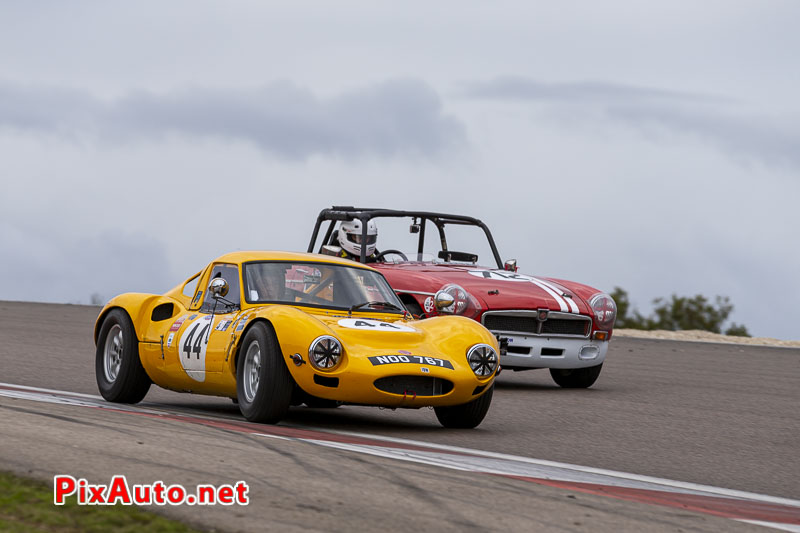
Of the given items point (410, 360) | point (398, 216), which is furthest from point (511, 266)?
point (410, 360)

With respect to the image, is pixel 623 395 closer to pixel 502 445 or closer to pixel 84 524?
pixel 502 445

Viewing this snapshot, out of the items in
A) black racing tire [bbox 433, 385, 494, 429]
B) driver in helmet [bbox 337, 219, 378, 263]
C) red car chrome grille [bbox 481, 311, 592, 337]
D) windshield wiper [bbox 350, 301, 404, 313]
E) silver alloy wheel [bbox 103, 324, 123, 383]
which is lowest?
black racing tire [bbox 433, 385, 494, 429]

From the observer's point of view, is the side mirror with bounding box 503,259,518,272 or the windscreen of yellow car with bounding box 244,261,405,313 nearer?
the windscreen of yellow car with bounding box 244,261,405,313

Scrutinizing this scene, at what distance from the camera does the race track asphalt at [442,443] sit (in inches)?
193

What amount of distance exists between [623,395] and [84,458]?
7717mm

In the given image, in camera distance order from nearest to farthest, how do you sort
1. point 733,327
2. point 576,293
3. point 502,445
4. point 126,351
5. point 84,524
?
point 84,524, point 502,445, point 126,351, point 576,293, point 733,327

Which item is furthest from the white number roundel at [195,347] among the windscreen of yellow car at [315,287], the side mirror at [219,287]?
the windscreen of yellow car at [315,287]

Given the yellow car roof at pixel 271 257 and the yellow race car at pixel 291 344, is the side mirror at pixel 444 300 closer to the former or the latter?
the yellow race car at pixel 291 344

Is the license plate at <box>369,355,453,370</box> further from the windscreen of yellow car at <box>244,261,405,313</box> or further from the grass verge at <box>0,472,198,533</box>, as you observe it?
the grass verge at <box>0,472,198,533</box>

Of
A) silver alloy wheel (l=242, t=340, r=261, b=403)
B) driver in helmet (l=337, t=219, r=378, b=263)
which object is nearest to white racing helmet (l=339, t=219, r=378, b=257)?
driver in helmet (l=337, t=219, r=378, b=263)

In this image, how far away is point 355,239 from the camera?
1429 centimetres

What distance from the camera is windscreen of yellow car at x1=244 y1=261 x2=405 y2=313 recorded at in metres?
9.01

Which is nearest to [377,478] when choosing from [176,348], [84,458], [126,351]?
[84,458]

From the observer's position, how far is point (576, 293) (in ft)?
43.3
